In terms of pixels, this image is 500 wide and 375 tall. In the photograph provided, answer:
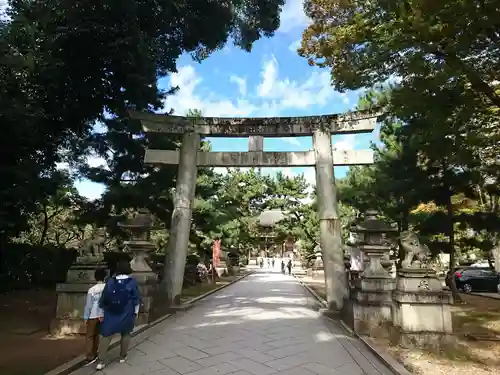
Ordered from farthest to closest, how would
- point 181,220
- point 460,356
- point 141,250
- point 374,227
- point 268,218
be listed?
point 268,218 → point 181,220 → point 141,250 → point 374,227 → point 460,356

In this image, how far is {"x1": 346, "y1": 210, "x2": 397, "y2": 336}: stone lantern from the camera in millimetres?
7789

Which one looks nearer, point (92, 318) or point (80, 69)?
point (92, 318)

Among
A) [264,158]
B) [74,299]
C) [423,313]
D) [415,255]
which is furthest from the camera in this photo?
[264,158]

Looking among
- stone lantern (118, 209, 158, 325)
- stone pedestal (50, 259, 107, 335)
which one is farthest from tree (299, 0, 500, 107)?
stone pedestal (50, 259, 107, 335)

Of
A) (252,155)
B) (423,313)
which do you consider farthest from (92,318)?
(252,155)

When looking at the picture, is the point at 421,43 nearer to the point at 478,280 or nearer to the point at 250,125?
the point at 250,125

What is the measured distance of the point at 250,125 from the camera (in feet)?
39.2

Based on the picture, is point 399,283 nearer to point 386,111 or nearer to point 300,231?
point 386,111

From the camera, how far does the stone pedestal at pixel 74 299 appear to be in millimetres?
7336

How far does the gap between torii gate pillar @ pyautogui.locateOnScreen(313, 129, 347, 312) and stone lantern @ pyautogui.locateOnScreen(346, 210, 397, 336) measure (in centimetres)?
161

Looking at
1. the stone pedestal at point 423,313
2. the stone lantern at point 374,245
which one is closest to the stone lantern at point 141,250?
the stone lantern at point 374,245

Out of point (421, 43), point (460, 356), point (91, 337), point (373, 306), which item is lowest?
point (460, 356)

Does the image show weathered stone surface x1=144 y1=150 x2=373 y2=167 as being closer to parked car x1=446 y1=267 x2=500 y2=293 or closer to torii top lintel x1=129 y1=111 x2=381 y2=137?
torii top lintel x1=129 y1=111 x2=381 y2=137

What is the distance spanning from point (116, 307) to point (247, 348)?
235 cm
